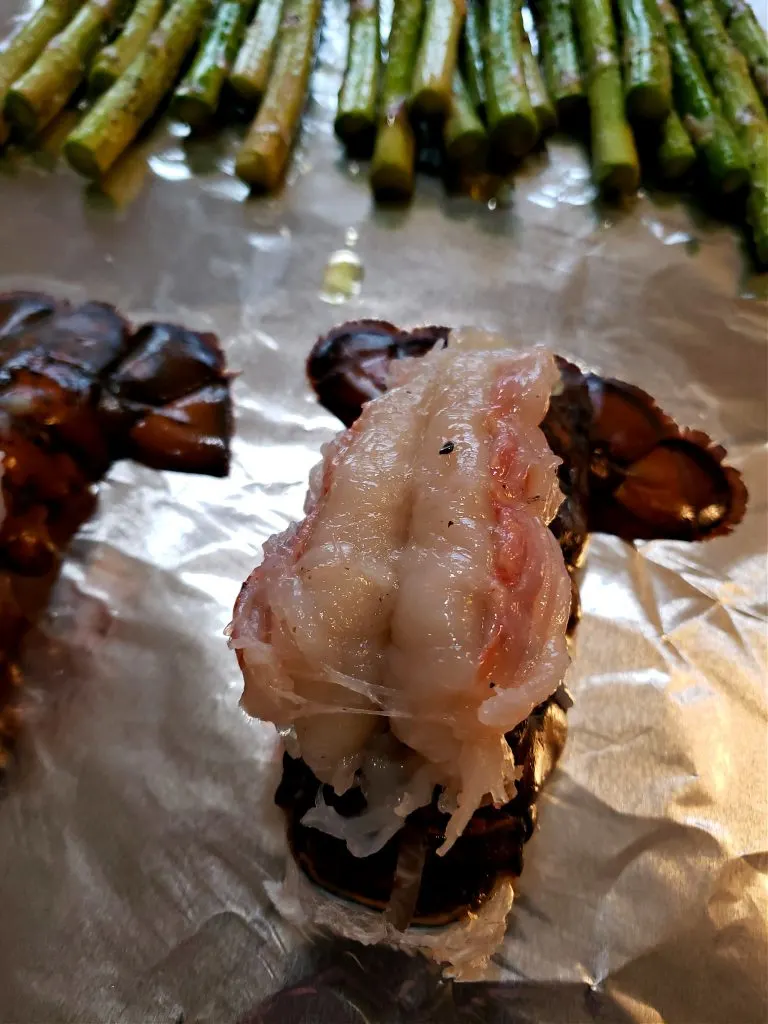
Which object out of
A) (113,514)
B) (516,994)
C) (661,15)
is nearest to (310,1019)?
(516,994)

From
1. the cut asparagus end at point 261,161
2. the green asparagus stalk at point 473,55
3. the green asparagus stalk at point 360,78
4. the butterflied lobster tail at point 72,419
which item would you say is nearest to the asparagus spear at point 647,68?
the green asparagus stalk at point 473,55

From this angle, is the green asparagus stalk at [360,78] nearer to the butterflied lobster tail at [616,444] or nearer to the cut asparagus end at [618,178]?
the cut asparagus end at [618,178]

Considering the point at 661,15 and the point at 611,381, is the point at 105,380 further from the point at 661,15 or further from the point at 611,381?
the point at 661,15

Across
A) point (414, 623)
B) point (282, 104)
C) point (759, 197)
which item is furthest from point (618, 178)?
point (414, 623)

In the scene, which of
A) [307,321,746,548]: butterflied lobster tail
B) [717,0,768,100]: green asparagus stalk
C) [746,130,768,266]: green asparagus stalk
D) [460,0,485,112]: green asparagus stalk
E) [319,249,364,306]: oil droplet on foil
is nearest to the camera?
[307,321,746,548]: butterflied lobster tail

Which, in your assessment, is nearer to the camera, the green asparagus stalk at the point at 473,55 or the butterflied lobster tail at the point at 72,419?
the butterflied lobster tail at the point at 72,419

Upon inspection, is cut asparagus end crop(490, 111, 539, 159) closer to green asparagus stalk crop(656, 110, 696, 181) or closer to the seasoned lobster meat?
green asparagus stalk crop(656, 110, 696, 181)

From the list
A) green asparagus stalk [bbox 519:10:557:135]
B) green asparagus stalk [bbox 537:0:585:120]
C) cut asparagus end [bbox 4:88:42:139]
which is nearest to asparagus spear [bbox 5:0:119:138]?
cut asparagus end [bbox 4:88:42:139]
